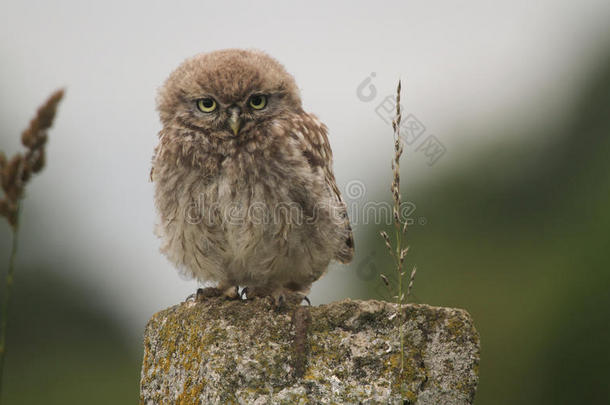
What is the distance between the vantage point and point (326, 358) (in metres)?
3.15

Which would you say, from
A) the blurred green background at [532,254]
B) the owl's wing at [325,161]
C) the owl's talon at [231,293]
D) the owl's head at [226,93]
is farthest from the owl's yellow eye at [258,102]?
the blurred green background at [532,254]

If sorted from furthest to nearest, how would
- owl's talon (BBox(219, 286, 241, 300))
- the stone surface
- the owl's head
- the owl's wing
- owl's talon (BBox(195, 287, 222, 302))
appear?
the owl's wing, the owl's head, owl's talon (BBox(195, 287, 222, 302)), owl's talon (BBox(219, 286, 241, 300)), the stone surface

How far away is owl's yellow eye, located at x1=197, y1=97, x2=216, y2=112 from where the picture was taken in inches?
176

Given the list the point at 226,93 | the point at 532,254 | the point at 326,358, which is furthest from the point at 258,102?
the point at 532,254

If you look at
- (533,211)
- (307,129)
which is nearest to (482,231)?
(533,211)

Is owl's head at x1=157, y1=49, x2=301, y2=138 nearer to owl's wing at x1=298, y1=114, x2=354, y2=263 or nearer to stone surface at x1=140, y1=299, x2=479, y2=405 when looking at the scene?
owl's wing at x1=298, y1=114, x2=354, y2=263

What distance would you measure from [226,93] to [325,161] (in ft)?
2.84

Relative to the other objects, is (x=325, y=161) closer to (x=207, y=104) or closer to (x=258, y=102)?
(x=258, y=102)

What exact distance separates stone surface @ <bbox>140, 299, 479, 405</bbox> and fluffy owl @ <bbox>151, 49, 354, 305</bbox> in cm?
82

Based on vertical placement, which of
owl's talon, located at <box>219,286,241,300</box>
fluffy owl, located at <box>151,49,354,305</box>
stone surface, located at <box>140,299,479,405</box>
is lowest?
stone surface, located at <box>140,299,479,405</box>

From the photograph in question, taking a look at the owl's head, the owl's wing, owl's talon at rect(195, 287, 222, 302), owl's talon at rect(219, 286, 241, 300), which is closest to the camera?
owl's talon at rect(219, 286, 241, 300)

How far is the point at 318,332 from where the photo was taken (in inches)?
128

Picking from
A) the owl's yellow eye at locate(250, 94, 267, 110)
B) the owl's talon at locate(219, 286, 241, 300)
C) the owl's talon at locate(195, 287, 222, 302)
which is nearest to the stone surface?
the owl's talon at locate(219, 286, 241, 300)

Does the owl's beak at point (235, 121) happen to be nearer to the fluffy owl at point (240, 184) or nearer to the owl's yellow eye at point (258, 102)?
the fluffy owl at point (240, 184)
